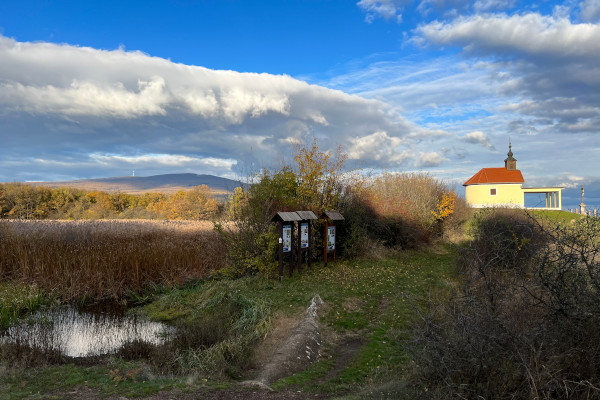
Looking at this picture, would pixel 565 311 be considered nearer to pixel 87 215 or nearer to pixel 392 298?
pixel 392 298

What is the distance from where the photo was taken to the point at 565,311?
13.9 ft

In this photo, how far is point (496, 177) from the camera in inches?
1799

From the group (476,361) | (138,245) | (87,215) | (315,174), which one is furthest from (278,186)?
(87,215)

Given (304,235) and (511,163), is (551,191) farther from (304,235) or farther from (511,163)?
(304,235)

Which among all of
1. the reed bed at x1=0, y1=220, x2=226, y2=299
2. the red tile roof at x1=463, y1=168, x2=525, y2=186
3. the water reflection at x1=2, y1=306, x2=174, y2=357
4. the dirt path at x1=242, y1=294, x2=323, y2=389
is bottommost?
the water reflection at x1=2, y1=306, x2=174, y2=357

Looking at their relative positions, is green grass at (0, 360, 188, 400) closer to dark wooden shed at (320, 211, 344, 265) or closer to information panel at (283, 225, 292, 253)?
information panel at (283, 225, 292, 253)

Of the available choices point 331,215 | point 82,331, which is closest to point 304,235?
point 331,215

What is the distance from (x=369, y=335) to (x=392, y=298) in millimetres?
2662

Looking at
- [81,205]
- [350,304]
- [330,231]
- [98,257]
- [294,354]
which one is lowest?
[294,354]

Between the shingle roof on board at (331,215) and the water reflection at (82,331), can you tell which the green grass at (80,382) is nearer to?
the water reflection at (82,331)

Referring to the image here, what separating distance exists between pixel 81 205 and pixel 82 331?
3708cm

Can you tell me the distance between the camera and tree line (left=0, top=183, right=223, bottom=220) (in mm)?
38281

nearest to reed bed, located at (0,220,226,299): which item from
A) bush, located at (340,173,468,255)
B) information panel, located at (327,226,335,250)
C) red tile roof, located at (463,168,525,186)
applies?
information panel, located at (327,226,335,250)

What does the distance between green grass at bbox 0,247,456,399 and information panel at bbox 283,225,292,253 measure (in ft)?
2.98
